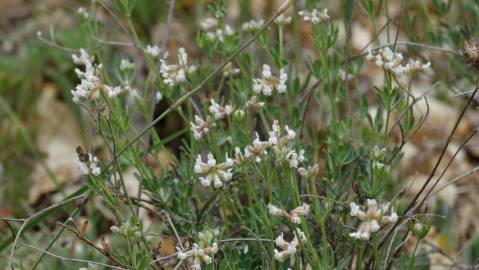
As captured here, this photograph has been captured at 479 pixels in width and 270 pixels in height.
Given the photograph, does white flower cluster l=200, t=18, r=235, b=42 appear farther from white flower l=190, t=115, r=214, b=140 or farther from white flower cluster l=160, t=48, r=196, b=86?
white flower l=190, t=115, r=214, b=140

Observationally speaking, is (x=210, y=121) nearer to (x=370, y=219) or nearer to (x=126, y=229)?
(x=126, y=229)

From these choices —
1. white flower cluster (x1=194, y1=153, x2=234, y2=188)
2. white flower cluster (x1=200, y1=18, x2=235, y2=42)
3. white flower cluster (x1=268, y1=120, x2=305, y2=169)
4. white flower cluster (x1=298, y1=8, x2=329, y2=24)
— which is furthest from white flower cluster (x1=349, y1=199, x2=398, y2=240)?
white flower cluster (x1=200, y1=18, x2=235, y2=42)

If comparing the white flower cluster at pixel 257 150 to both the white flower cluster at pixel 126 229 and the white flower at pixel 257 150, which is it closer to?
the white flower at pixel 257 150

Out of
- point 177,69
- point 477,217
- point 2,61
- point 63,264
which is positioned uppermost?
point 177,69

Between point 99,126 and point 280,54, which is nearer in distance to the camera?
point 99,126

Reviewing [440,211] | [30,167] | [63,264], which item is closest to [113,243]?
[63,264]

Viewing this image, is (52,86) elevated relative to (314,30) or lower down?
lower down

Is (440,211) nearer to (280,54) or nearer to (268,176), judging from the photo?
(280,54)

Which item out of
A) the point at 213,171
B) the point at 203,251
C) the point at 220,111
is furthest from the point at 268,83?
the point at 203,251

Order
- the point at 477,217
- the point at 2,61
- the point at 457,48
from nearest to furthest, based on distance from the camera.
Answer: the point at 457,48 → the point at 477,217 → the point at 2,61
